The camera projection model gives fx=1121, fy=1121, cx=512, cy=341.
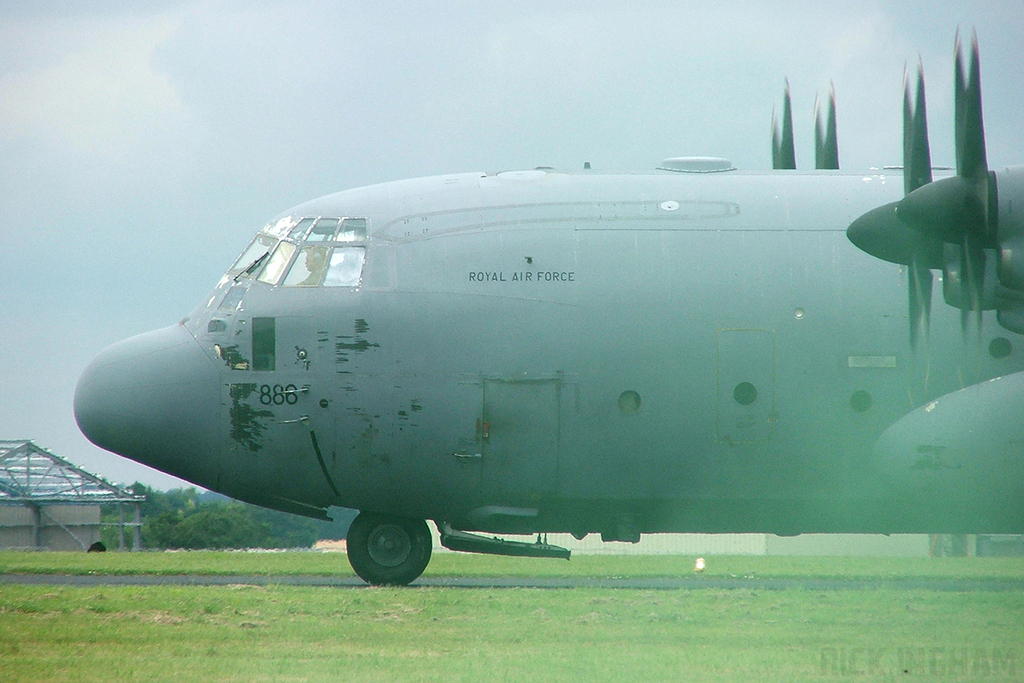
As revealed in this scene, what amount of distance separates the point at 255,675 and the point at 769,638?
5.42 m

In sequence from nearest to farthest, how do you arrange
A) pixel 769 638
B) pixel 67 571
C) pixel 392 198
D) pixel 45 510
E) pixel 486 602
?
pixel 769 638
pixel 486 602
pixel 392 198
pixel 67 571
pixel 45 510

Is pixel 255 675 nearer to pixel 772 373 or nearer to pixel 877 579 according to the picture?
pixel 772 373

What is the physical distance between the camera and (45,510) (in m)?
35.8

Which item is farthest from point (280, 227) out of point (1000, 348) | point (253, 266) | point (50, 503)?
point (50, 503)

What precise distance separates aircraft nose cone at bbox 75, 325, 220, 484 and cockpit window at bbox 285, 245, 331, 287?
1711 mm

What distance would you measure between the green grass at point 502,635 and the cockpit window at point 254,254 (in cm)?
478

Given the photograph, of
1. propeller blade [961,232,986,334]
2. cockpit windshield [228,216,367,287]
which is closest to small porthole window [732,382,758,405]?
propeller blade [961,232,986,334]

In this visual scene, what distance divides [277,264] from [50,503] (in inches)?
922

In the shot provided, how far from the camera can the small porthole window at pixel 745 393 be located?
15.8 m

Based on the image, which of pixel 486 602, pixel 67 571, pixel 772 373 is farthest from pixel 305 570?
pixel 772 373

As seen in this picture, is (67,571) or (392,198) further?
(67,571)

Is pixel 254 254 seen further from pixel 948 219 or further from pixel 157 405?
pixel 948 219

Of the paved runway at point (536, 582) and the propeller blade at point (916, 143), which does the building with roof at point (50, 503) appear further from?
the propeller blade at point (916, 143)

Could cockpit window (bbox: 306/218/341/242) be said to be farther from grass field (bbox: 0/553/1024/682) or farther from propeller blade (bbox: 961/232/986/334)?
propeller blade (bbox: 961/232/986/334)
